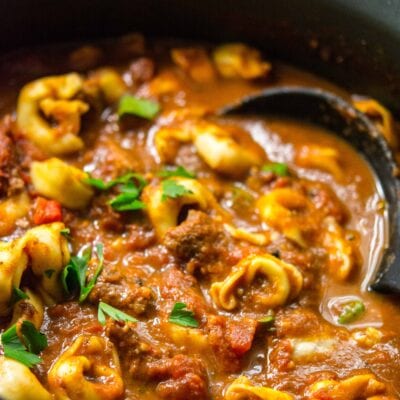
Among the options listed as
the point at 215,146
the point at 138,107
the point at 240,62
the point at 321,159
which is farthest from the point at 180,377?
the point at 240,62

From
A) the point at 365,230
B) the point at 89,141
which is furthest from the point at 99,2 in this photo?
the point at 365,230

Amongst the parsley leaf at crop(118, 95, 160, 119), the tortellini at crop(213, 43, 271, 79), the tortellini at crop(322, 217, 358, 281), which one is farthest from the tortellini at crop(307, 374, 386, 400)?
the tortellini at crop(213, 43, 271, 79)

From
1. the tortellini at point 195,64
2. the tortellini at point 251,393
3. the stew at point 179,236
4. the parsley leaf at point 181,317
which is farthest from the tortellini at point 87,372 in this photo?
the tortellini at point 195,64

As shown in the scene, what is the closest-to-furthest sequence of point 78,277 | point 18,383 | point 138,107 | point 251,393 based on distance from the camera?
point 18,383, point 251,393, point 78,277, point 138,107

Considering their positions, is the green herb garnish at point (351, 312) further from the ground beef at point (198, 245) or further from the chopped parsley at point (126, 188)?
the chopped parsley at point (126, 188)

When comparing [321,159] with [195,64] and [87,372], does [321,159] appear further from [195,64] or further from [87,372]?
[87,372]
